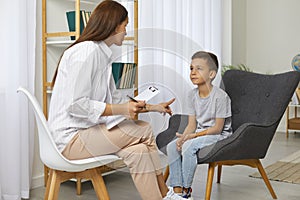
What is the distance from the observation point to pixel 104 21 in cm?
189

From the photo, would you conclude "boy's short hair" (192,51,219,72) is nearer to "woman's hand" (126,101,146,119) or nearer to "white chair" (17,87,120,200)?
"woman's hand" (126,101,146,119)

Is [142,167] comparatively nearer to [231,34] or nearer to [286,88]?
[286,88]

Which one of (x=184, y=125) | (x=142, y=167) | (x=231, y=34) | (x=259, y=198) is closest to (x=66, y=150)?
(x=142, y=167)

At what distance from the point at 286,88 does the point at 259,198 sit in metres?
0.68

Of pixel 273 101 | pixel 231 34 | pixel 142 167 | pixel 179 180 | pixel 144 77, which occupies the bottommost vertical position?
pixel 179 180

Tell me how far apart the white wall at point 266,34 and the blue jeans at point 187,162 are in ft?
11.9

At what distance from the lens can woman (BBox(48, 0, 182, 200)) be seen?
1.81 metres

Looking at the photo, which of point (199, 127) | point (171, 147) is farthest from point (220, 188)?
point (171, 147)

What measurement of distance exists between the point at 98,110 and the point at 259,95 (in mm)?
1249

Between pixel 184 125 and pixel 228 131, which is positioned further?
pixel 228 131

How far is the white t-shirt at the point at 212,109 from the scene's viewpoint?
2.34 m

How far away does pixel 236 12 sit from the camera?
18.8 feet

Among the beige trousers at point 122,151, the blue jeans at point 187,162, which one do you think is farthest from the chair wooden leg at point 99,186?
the blue jeans at point 187,162

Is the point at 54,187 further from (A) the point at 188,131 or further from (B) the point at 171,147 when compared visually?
(A) the point at 188,131
